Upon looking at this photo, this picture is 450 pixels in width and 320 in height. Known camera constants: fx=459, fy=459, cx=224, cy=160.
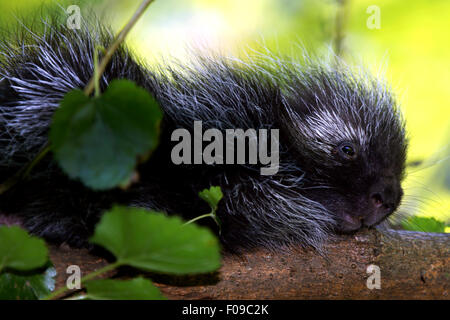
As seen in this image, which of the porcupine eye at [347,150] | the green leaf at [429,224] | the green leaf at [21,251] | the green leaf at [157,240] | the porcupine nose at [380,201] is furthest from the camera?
the green leaf at [429,224]

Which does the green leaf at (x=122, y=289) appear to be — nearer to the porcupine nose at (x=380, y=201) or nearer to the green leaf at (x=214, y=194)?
the green leaf at (x=214, y=194)

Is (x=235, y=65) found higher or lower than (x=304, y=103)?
higher

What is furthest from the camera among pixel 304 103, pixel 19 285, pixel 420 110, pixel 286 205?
pixel 420 110

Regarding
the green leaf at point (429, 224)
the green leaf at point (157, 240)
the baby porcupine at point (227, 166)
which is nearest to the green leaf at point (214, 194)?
the baby porcupine at point (227, 166)

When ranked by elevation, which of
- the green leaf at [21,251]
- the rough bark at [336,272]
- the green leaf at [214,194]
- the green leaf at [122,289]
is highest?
the green leaf at [214,194]

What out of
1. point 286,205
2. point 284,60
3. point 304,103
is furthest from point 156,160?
point 284,60

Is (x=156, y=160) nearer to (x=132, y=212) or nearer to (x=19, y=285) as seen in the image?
(x=19, y=285)

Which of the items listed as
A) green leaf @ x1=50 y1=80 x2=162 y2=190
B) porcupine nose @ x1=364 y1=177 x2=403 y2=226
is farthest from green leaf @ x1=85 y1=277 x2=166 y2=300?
porcupine nose @ x1=364 y1=177 x2=403 y2=226
